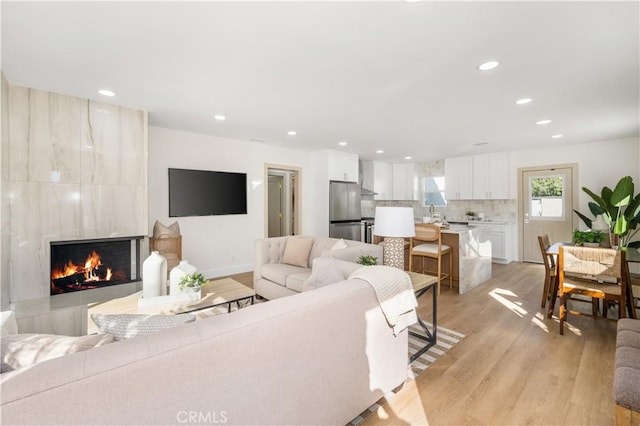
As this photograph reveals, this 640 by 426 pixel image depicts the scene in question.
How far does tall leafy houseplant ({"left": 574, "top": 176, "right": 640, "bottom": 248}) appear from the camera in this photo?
419 centimetres

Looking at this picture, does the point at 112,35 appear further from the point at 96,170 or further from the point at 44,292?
the point at 44,292

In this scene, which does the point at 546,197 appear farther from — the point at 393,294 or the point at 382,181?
the point at 393,294

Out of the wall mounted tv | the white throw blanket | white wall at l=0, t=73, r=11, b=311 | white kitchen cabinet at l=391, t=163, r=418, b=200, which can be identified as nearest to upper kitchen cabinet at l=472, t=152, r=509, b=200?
white kitchen cabinet at l=391, t=163, r=418, b=200

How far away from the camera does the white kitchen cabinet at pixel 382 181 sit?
7.63 meters

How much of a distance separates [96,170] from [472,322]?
447 centimetres

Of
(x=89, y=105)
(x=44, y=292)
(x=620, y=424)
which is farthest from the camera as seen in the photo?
(x=89, y=105)

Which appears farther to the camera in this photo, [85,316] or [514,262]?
[514,262]

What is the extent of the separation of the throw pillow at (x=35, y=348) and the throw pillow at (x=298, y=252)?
2.75 meters

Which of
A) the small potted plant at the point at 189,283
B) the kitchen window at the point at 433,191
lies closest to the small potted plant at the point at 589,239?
the kitchen window at the point at 433,191

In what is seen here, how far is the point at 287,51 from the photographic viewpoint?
2.19 meters

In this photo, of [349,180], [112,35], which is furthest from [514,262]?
[112,35]

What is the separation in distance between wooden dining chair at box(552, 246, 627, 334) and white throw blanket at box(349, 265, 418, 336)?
1936 millimetres

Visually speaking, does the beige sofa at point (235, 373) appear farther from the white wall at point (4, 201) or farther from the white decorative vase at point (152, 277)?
the white wall at point (4, 201)

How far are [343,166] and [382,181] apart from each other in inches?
75.2
